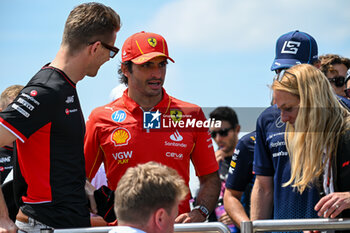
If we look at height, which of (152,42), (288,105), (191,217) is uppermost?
(152,42)

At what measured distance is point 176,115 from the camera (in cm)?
468

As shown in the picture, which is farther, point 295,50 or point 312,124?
point 295,50

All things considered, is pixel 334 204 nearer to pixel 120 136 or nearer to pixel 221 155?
pixel 120 136

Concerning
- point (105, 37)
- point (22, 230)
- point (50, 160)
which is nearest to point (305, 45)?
point (105, 37)

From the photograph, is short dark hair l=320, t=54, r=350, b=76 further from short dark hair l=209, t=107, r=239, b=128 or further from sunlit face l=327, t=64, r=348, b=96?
short dark hair l=209, t=107, r=239, b=128

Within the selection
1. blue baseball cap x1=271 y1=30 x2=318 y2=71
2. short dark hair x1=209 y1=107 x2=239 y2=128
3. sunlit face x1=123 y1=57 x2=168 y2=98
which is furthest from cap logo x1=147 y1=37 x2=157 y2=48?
short dark hair x1=209 y1=107 x2=239 y2=128

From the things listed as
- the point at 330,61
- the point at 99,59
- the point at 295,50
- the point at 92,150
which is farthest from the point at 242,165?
the point at 330,61

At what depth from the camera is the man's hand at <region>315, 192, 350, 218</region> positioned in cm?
333

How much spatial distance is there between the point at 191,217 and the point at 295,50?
1609 mm

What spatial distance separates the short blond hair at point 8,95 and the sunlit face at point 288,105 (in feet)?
9.60

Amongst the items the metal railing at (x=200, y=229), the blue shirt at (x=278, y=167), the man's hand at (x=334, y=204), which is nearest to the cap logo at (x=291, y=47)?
the blue shirt at (x=278, y=167)

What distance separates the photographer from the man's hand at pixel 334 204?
131 inches

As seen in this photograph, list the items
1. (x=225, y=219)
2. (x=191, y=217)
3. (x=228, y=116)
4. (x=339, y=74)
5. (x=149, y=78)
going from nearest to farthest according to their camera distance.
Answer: (x=191, y=217) → (x=149, y=78) → (x=225, y=219) → (x=339, y=74) → (x=228, y=116)

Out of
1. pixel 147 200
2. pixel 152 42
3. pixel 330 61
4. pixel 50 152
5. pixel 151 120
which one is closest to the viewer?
pixel 147 200
